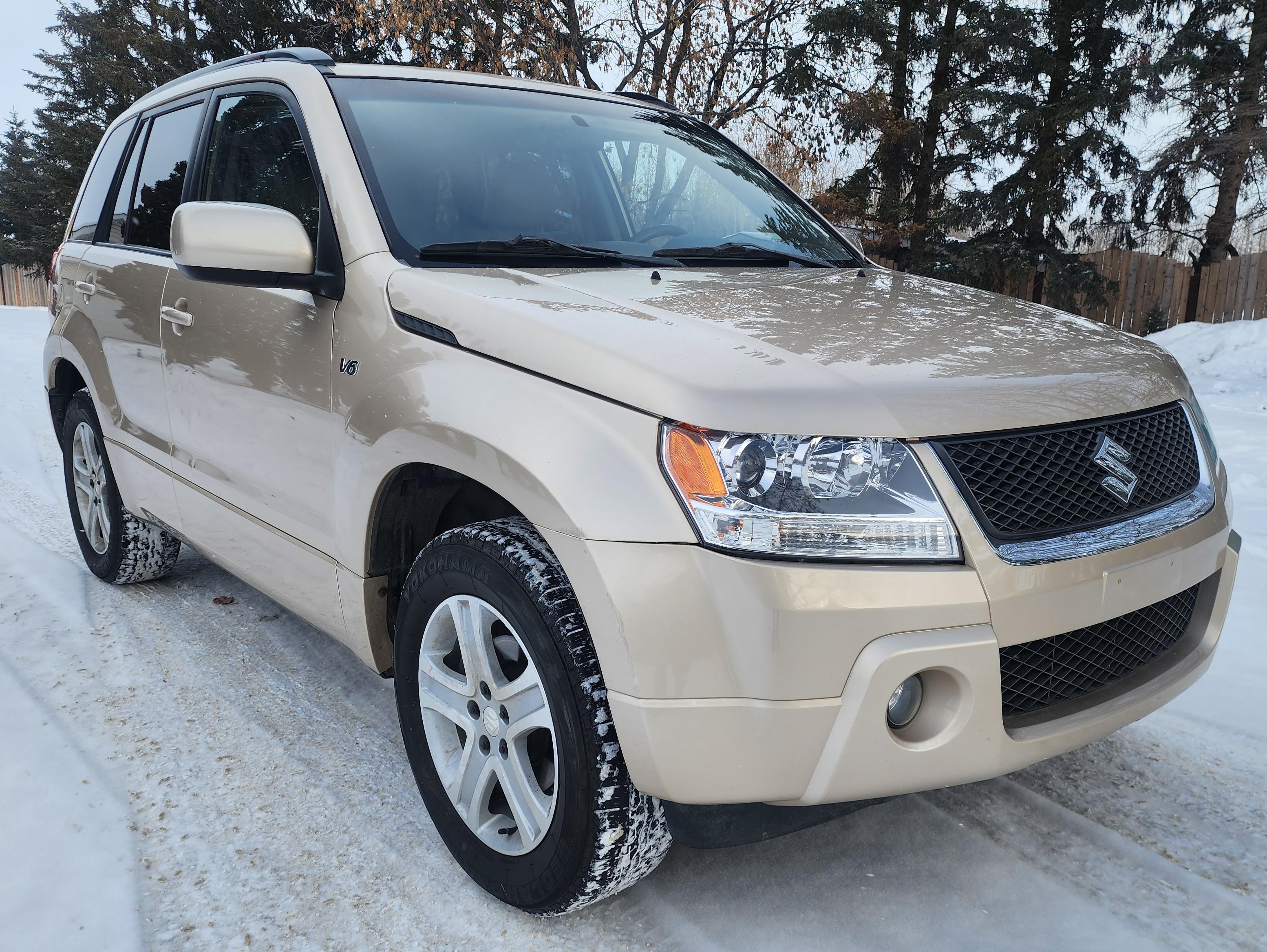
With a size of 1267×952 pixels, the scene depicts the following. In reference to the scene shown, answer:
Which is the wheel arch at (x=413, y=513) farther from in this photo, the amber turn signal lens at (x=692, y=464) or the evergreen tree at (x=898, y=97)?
the evergreen tree at (x=898, y=97)

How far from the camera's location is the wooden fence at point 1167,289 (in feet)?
48.0

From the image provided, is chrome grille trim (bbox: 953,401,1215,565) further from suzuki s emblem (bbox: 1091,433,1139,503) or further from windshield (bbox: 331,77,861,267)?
windshield (bbox: 331,77,861,267)

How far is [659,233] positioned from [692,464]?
1398 mm

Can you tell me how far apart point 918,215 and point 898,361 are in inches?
665

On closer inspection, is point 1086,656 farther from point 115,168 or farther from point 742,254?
point 115,168

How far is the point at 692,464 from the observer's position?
1.64 metres

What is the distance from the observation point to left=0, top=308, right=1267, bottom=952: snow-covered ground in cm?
203

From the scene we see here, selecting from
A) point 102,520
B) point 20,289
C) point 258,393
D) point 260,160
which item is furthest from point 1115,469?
point 20,289

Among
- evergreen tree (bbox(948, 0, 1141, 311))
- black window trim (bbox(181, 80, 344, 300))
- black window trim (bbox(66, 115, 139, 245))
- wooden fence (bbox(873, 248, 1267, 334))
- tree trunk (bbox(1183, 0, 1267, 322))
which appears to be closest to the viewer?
black window trim (bbox(181, 80, 344, 300))

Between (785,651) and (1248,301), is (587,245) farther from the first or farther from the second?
(1248,301)

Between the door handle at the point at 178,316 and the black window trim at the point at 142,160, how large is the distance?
23 centimetres

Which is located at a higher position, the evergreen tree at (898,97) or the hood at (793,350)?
the evergreen tree at (898,97)

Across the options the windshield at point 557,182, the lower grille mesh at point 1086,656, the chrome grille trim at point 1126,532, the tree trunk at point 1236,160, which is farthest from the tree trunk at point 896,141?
the lower grille mesh at point 1086,656

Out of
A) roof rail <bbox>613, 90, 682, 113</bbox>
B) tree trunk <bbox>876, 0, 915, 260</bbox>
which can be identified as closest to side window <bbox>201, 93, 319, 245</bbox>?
roof rail <bbox>613, 90, 682, 113</bbox>
